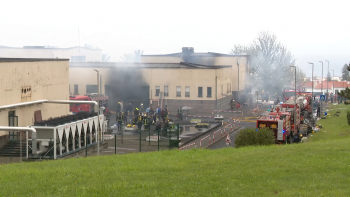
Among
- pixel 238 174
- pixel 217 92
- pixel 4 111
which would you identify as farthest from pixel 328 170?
pixel 217 92

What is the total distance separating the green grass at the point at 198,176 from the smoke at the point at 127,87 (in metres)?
33.2

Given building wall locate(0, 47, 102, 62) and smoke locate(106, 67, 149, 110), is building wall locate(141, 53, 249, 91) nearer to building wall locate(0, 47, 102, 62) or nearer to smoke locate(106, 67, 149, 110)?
smoke locate(106, 67, 149, 110)

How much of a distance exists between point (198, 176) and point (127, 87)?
1480 inches

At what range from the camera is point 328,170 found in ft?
39.4

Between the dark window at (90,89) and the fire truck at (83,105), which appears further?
the dark window at (90,89)

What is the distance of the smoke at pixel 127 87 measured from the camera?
48438mm

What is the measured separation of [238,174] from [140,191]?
9.81 ft

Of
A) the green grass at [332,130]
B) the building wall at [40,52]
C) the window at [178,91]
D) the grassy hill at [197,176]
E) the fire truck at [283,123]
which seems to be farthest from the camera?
the building wall at [40,52]

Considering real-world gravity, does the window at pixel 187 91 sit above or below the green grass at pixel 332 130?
above

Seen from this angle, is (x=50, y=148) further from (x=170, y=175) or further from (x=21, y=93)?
(x=170, y=175)

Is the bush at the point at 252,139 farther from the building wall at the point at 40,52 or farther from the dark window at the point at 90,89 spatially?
the building wall at the point at 40,52

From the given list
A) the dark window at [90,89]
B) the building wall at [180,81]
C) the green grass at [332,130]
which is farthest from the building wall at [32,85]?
the green grass at [332,130]

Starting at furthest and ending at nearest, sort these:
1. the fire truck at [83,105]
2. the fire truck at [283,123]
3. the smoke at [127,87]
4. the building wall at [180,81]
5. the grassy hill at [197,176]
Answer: the smoke at [127,87] < the building wall at [180,81] < the fire truck at [83,105] < the fire truck at [283,123] < the grassy hill at [197,176]

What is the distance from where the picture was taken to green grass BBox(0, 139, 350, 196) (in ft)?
33.6
